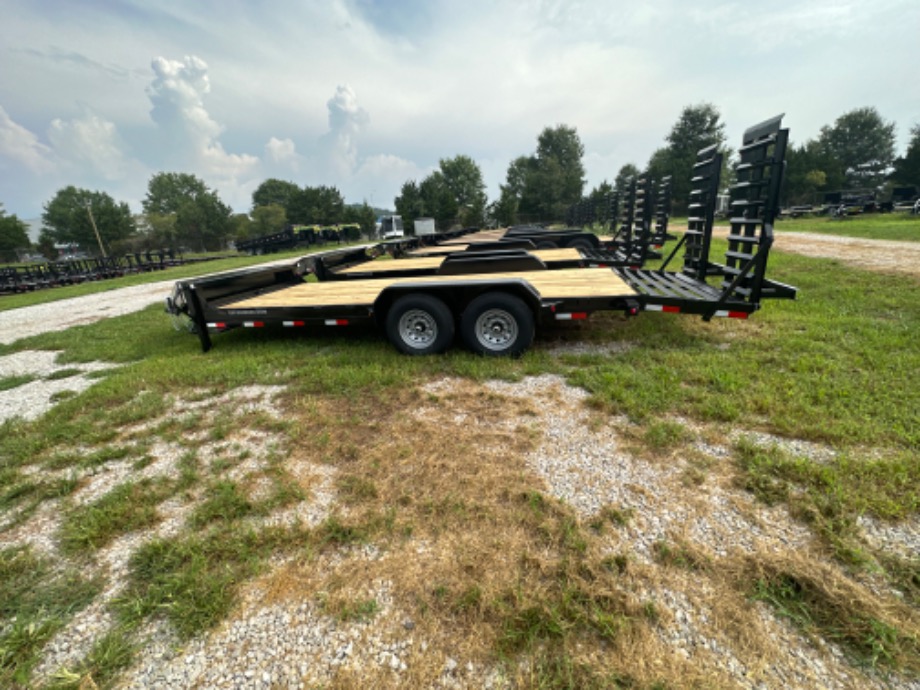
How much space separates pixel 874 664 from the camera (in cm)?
143

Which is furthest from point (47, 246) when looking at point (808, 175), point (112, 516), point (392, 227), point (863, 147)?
point (863, 147)

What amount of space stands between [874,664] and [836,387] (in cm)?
263

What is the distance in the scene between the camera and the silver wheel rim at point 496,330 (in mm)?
4441

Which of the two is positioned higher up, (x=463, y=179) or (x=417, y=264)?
(x=463, y=179)

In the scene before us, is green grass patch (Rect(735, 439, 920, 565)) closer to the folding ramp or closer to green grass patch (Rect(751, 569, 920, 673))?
green grass patch (Rect(751, 569, 920, 673))

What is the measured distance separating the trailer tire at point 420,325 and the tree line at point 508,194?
4070cm

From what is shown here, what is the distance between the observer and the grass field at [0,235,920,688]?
1.63 m

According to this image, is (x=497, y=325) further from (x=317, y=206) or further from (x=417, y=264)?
(x=317, y=206)

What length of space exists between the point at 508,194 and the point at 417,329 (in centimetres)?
5343

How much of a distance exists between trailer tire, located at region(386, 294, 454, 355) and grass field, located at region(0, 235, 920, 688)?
0.24m

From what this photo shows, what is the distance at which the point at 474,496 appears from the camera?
2357 millimetres

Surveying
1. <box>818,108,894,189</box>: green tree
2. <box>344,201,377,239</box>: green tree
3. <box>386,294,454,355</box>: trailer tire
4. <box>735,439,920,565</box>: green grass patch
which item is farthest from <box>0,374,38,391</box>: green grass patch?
<box>818,108,894,189</box>: green tree

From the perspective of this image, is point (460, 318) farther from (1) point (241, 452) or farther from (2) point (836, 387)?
(2) point (836, 387)

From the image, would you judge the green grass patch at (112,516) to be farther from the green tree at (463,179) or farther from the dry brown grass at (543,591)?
the green tree at (463,179)
